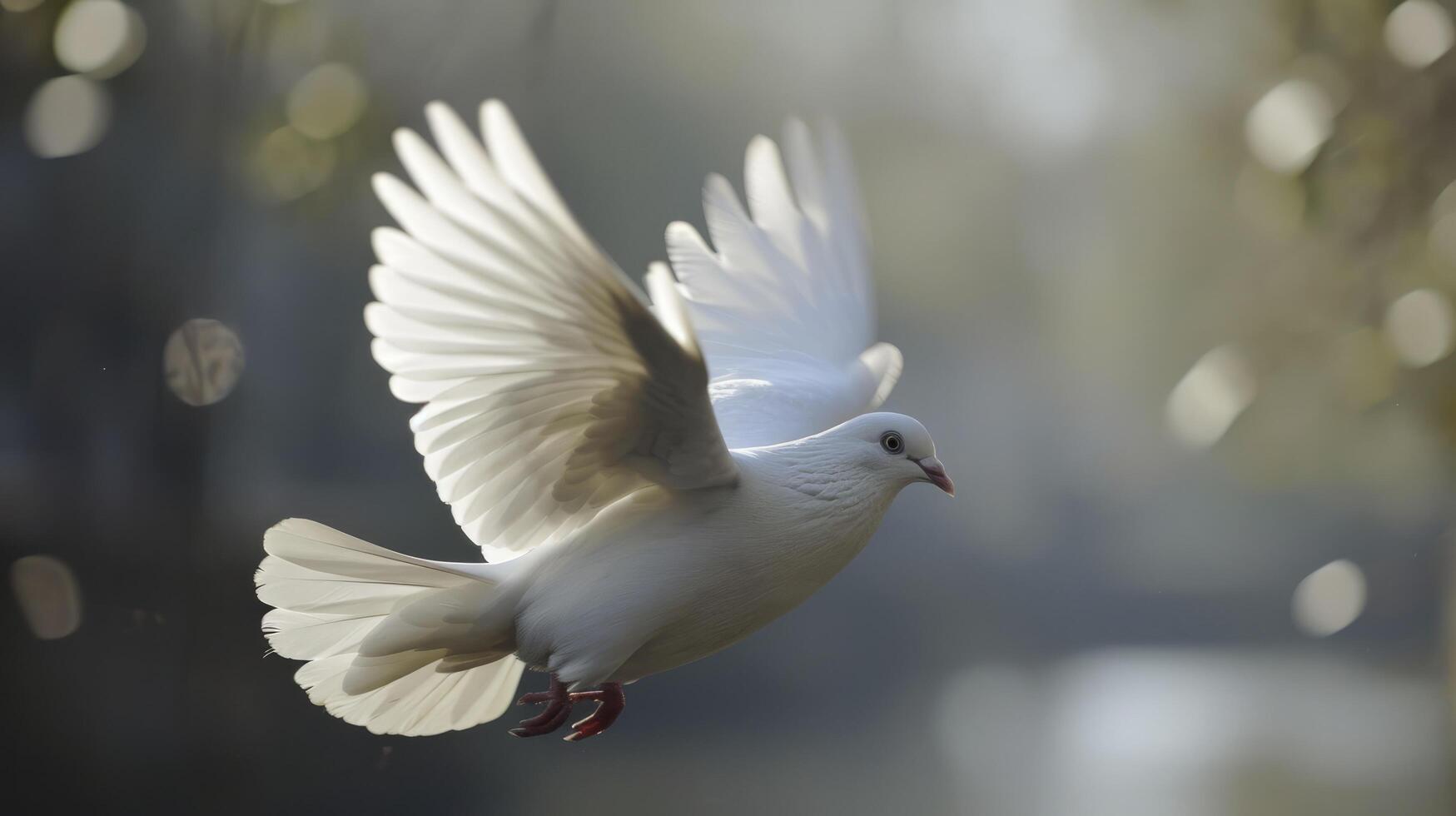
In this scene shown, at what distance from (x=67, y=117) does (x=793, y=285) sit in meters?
1.24

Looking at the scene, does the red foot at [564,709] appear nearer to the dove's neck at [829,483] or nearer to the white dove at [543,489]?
the white dove at [543,489]

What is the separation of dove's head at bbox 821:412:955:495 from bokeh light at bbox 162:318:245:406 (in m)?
1.33

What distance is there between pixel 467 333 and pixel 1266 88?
6.16ft

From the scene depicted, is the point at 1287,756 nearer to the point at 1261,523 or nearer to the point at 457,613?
the point at 1261,523

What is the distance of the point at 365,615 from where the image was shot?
34.6 inches

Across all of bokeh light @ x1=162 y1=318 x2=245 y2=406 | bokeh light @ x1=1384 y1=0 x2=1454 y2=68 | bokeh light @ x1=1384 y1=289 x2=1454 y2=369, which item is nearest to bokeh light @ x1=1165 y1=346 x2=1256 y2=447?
bokeh light @ x1=1384 y1=289 x2=1454 y2=369

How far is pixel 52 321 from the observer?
5.64 ft

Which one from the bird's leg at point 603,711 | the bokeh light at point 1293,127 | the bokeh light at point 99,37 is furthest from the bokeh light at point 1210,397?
the bokeh light at point 99,37

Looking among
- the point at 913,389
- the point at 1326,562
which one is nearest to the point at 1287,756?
the point at 1326,562

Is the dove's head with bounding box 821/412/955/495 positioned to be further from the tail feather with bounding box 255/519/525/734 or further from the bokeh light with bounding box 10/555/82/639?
the bokeh light with bounding box 10/555/82/639

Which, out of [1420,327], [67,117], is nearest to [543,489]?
[67,117]

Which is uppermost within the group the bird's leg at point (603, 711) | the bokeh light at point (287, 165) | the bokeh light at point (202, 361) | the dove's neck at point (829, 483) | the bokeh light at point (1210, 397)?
the bokeh light at point (1210, 397)

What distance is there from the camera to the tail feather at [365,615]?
827 millimetres

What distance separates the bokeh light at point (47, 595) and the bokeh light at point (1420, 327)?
2017 mm
